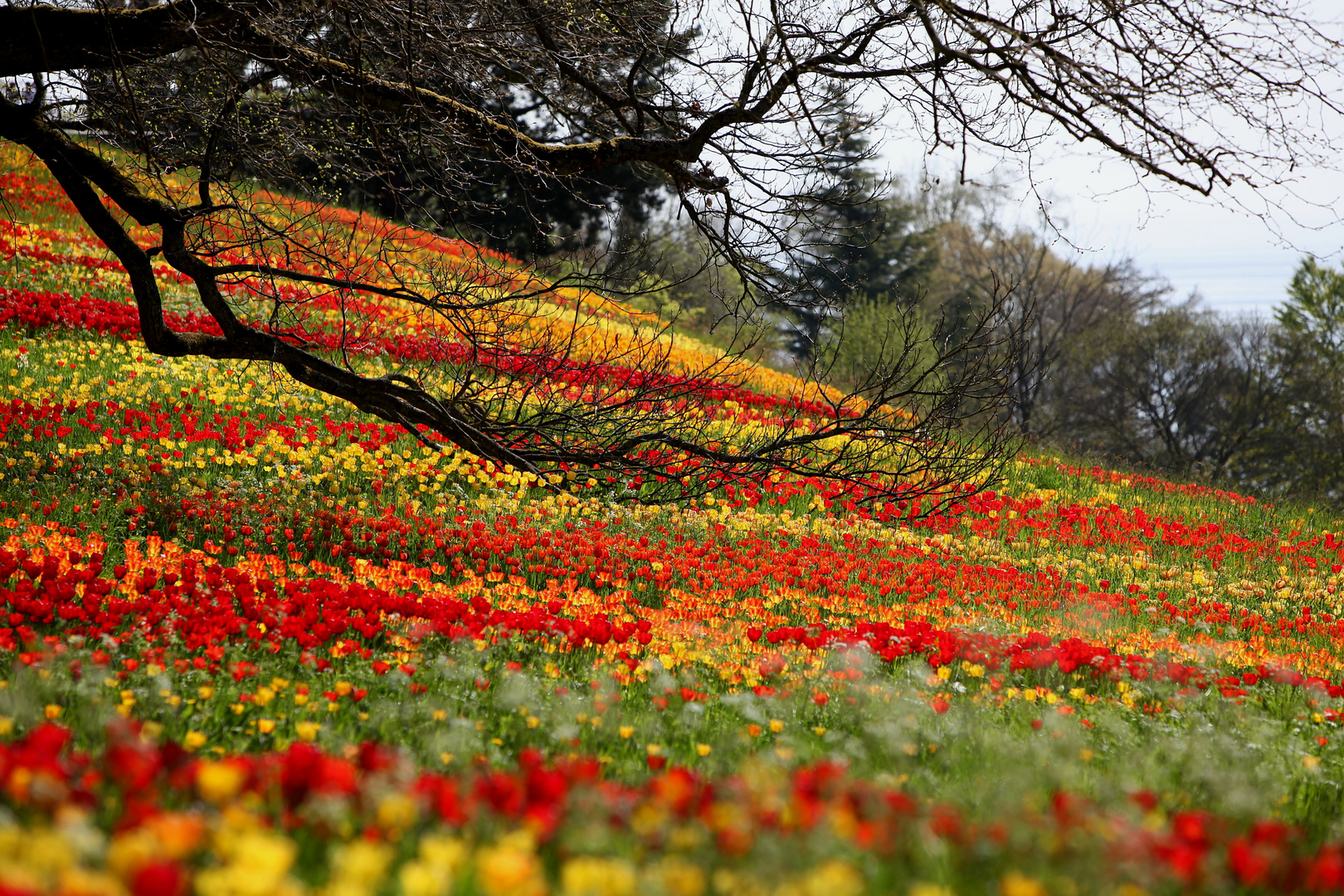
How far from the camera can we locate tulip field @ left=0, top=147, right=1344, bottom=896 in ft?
4.76

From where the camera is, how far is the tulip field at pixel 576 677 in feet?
4.76

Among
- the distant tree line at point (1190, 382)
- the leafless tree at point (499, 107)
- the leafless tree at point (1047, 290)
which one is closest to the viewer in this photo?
the leafless tree at point (499, 107)

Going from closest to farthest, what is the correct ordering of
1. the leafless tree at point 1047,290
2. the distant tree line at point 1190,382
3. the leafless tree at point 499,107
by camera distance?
1. the leafless tree at point 499,107
2. the distant tree line at point 1190,382
3. the leafless tree at point 1047,290

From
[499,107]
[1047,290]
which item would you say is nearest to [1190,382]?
[1047,290]

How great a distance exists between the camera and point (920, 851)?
1.58 meters

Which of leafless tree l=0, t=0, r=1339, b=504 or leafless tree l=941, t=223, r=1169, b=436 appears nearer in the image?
leafless tree l=0, t=0, r=1339, b=504

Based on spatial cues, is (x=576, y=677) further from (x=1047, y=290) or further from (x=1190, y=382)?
(x=1047, y=290)

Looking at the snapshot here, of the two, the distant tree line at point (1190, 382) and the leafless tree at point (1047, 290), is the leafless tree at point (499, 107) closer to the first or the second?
the distant tree line at point (1190, 382)

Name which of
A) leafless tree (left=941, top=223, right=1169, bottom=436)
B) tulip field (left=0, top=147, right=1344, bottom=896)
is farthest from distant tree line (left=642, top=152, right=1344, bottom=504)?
tulip field (left=0, top=147, right=1344, bottom=896)

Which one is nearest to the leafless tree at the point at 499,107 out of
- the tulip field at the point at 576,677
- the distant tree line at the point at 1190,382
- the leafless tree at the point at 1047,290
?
the tulip field at the point at 576,677

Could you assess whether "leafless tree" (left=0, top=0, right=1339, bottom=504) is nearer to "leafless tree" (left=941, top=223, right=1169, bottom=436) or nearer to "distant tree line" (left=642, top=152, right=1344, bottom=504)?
"distant tree line" (left=642, top=152, right=1344, bottom=504)

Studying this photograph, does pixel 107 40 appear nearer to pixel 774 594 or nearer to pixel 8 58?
pixel 8 58

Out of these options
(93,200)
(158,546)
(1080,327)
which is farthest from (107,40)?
(1080,327)

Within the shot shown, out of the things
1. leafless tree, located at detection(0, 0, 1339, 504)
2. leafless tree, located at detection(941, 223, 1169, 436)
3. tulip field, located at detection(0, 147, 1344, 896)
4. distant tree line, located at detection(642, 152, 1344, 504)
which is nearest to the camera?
tulip field, located at detection(0, 147, 1344, 896)
